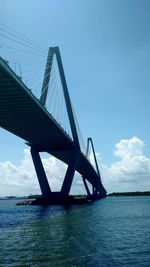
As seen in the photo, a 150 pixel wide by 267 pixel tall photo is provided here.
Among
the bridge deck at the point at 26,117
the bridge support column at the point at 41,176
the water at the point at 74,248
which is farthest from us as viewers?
Result: the bridge support column at the point at 41,176

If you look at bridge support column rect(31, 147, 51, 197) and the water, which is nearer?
the water

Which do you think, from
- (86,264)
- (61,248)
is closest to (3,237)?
(61,248)

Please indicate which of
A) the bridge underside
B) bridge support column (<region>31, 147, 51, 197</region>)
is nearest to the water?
the bridge underside

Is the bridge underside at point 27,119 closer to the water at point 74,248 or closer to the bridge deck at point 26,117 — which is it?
the bridge deck at point 26,117

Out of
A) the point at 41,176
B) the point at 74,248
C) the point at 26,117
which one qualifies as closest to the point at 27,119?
the point at 26,117

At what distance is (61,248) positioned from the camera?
17938 millimetres

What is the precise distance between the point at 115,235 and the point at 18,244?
6658mm

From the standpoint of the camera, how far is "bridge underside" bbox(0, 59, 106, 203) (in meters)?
32.6

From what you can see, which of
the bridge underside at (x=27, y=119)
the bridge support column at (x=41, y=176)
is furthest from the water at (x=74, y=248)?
the bridge support column at (x=41, y=176)

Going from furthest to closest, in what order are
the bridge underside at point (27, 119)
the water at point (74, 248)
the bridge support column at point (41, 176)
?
the bridge support column at point (41, 176) < the bridge underside at point (27, 119) < the water at point (74, 248)

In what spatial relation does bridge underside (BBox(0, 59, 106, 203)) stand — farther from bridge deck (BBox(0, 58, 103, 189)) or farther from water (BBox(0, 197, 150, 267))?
water (BBox(0, 197, 150, 267))

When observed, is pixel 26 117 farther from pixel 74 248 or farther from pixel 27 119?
pixel 74 248

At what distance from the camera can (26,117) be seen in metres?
45.7

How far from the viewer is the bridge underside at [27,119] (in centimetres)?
3259
